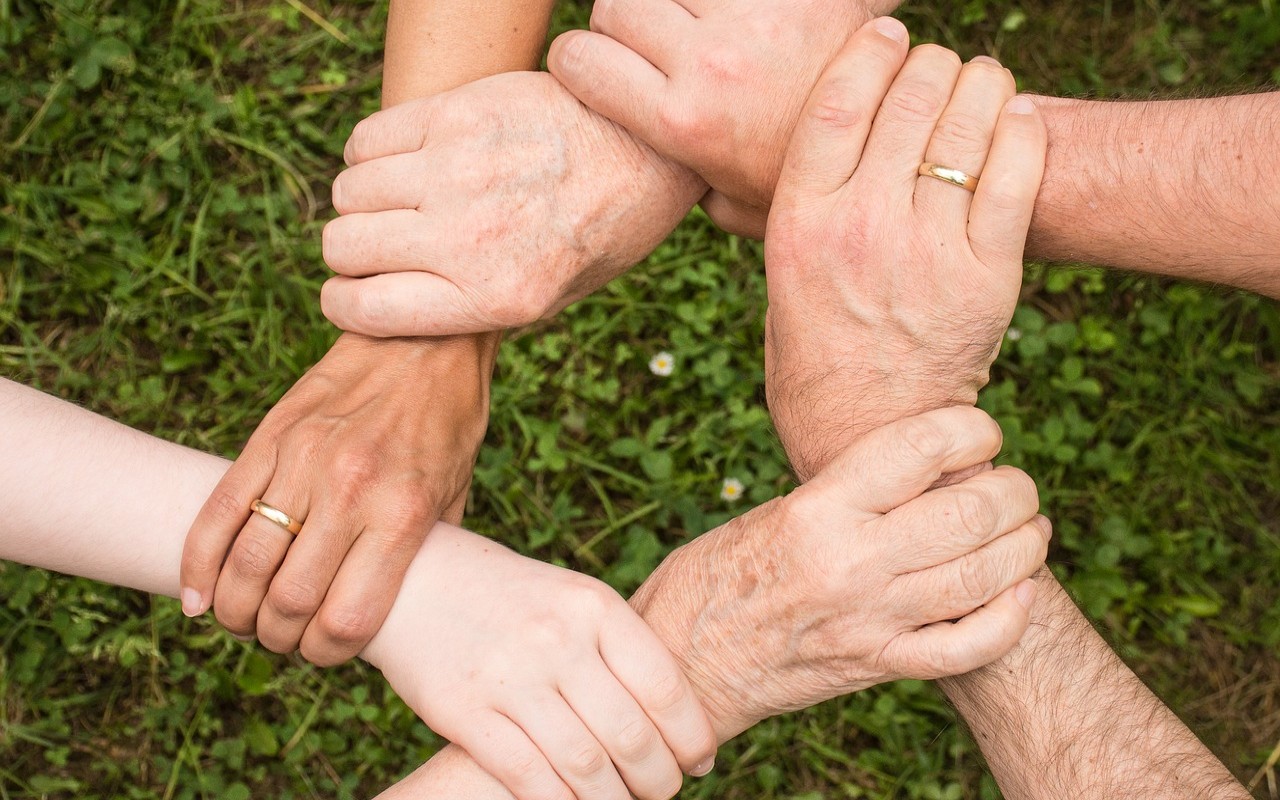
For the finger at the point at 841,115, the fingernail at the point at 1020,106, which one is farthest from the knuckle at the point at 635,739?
the fingernail at the point at 1020,106

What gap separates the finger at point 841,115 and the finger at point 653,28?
31 centimetres

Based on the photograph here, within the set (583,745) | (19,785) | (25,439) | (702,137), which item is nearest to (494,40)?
(702,137)

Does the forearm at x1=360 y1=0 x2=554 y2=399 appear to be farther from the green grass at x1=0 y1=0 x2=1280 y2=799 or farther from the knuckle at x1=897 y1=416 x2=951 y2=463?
the knuckle at x1=897 y1=416 x2=951 y2=463

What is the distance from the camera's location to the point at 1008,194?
197 cm

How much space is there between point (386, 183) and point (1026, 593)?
5.34 feet

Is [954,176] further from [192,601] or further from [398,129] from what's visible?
[192,601]

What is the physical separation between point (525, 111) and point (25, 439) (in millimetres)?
1260

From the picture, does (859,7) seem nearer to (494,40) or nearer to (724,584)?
(494,40)

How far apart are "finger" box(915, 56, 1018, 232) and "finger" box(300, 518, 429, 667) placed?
1.27m

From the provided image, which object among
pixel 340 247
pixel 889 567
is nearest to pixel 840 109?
pixel 889 567

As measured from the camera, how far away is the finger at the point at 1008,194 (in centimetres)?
197

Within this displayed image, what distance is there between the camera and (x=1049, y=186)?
6.68 ft

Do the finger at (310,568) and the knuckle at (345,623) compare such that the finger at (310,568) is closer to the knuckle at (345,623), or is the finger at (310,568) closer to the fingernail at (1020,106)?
the knuckle at (345,623)

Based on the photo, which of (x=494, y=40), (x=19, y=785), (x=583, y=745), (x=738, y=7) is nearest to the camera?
(x=583, y=745)
